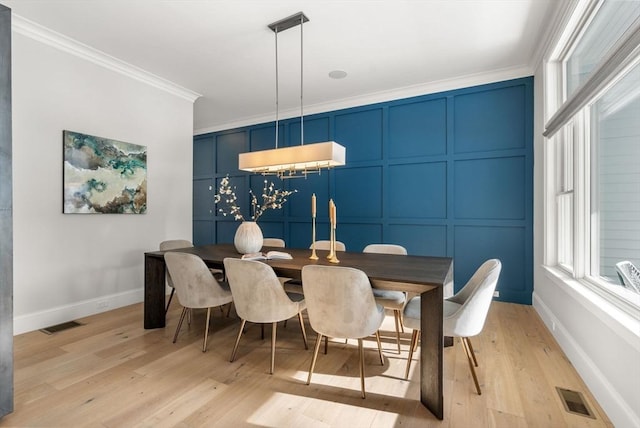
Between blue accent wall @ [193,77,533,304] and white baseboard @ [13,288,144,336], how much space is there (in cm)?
246

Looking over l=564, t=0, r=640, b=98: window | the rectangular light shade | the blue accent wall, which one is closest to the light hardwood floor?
the blue accent wall

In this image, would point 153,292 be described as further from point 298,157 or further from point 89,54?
point 89,54

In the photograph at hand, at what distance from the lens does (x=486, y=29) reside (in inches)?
117

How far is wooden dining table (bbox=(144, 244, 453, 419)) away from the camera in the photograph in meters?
1.76

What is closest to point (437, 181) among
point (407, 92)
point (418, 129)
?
point (418, 129)

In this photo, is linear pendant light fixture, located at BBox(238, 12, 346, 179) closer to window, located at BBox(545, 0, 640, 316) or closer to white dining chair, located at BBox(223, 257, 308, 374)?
white dining chair, located at BBox(223, 257, 308, 374)

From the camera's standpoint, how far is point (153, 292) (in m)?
3.04

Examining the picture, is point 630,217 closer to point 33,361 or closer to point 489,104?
point 489,104

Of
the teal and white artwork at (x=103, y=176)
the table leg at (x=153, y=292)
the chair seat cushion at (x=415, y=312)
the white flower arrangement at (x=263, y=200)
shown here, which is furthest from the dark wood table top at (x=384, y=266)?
the teal and white artwork at (x=103, y=176)

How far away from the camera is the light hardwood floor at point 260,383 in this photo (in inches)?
68.0

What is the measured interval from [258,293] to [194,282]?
68cm

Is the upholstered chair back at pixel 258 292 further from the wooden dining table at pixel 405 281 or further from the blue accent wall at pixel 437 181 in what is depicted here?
the blue accent wall at pixel 437 181

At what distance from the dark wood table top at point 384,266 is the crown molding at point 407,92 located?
262 centimetres

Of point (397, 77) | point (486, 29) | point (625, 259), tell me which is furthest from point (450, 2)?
point (625, 259)
